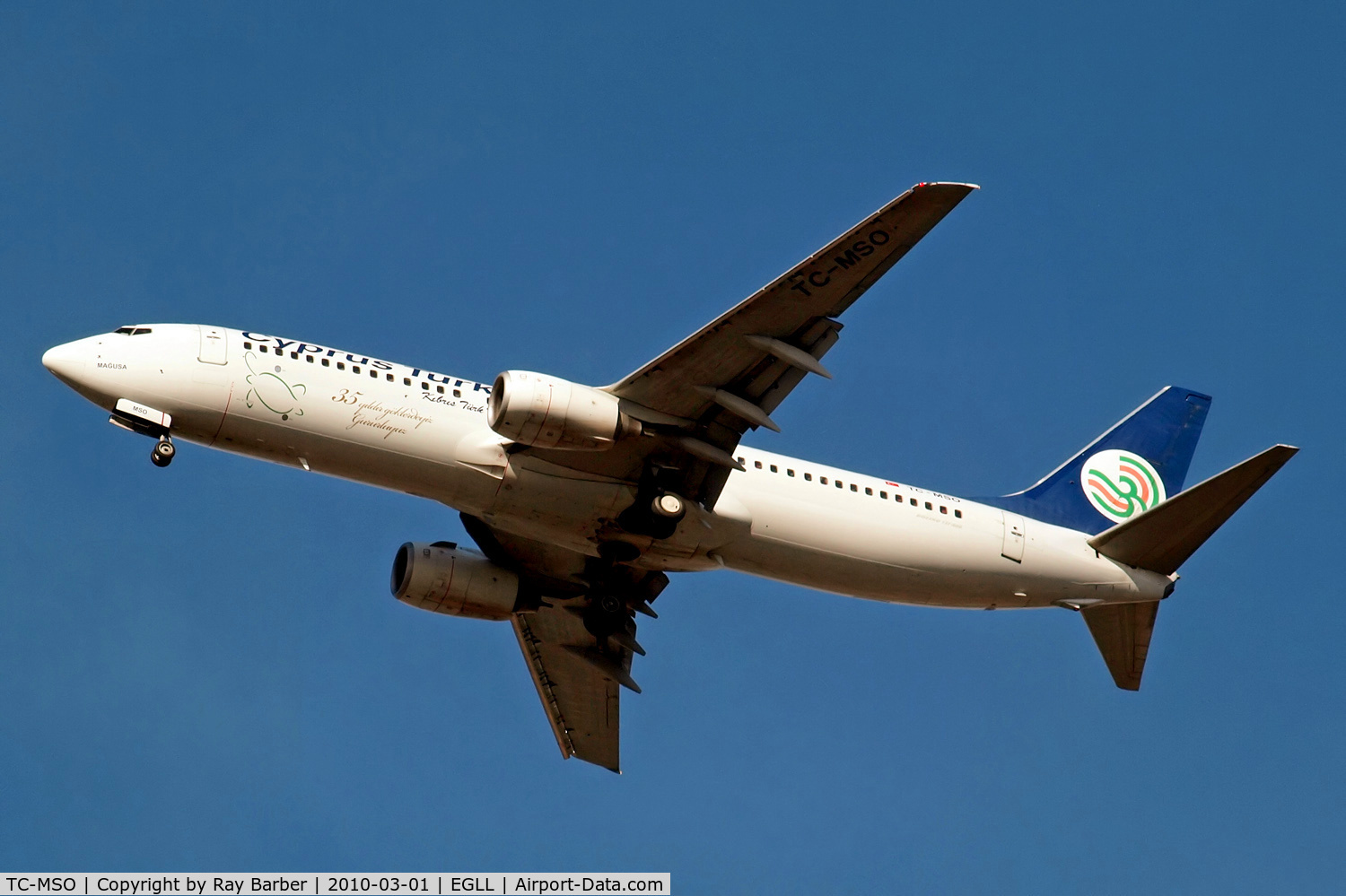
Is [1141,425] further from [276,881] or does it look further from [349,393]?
[276,881]

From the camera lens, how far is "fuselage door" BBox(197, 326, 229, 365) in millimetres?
34125

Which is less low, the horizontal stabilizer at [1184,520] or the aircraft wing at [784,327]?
the aircraft wing at [784,327]

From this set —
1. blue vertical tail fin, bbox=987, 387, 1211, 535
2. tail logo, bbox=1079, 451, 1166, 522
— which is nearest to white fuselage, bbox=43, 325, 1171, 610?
blue vertical tail fin, bbox=987, 387, 1211, 535

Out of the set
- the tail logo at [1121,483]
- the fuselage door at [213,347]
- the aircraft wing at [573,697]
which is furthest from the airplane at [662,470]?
the aircraft wing at [573,697]

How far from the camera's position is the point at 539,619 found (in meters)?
42.7

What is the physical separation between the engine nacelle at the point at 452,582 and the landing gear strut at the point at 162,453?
794cm

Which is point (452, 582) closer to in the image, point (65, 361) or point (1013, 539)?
point (65, 361)

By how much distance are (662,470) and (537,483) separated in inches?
110

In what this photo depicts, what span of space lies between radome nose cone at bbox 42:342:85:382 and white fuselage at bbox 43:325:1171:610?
0.04 metres

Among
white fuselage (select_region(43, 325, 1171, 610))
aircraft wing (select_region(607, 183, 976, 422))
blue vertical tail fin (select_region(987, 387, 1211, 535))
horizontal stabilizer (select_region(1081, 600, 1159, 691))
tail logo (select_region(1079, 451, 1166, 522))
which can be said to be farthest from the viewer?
tail logo (select_region(1079, 451, 1166, 522))

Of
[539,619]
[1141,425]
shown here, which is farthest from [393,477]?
[1141,425]

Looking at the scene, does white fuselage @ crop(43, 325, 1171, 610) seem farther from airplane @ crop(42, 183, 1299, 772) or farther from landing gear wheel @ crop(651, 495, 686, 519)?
landing gear wheel @ crop(651, 495, 686, 519)

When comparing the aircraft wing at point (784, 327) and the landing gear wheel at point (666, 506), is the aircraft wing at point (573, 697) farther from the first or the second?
the aircraft wing at point (784, 327)

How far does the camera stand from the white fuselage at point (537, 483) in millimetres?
33969
